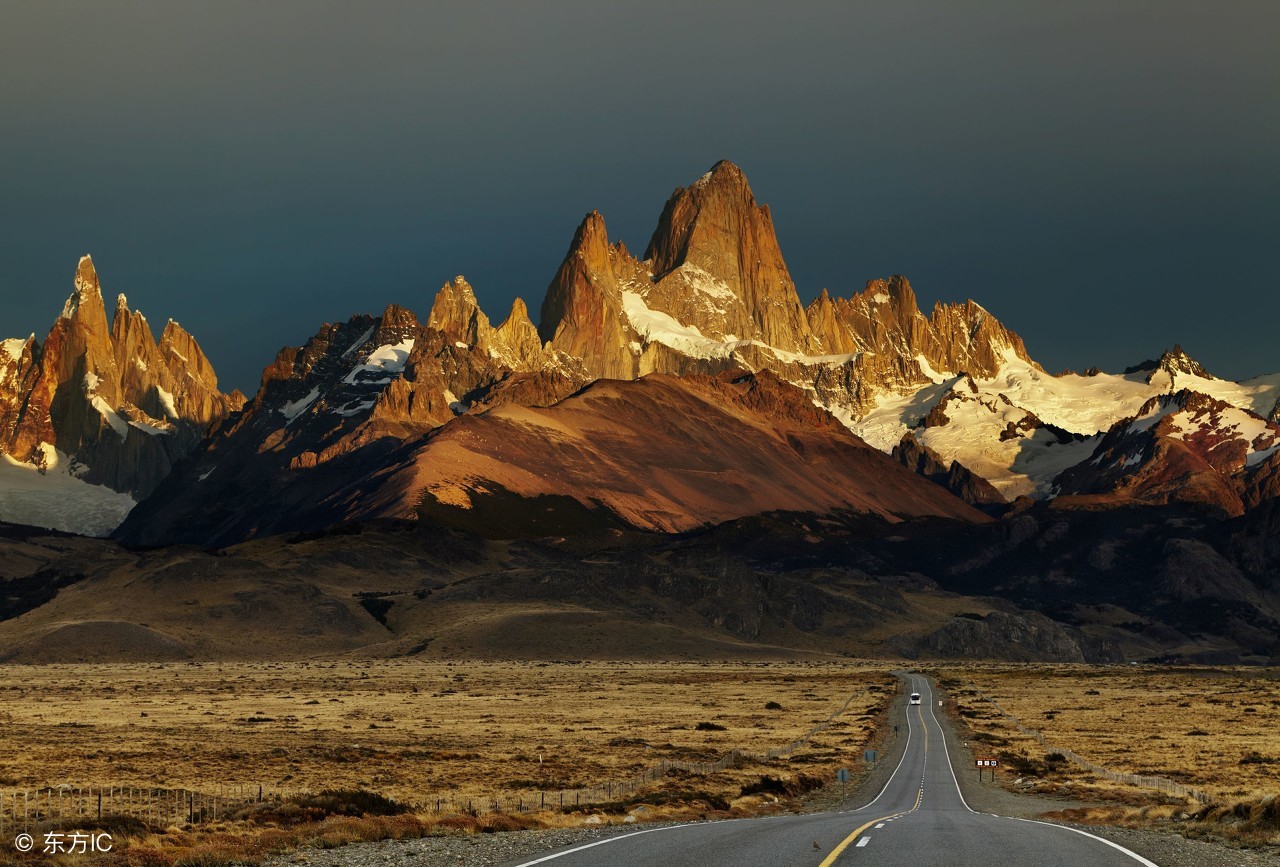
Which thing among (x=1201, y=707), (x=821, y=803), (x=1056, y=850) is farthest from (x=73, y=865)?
(x=1201, y=707)

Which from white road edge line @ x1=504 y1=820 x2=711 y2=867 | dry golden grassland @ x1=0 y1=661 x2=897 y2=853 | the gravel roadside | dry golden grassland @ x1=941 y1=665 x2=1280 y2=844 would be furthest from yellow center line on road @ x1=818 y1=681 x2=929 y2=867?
dry golden grassland @ x1=0 y1=661 x2=897 y2=853

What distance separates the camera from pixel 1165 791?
6269cm

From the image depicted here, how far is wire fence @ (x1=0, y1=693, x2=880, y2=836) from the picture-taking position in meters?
44.8

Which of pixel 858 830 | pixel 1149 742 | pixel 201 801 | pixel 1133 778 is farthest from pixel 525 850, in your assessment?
pixel 1149 742

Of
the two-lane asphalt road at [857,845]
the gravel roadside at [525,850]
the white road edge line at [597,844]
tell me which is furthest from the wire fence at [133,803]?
the two-lane asphalt road at [857,845]

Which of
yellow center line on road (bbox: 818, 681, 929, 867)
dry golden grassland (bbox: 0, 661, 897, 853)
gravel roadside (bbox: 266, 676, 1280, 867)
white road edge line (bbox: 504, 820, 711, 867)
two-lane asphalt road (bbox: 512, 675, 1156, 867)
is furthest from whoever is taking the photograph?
dry golden grassland (bbox: 0, 661, 897, 853)

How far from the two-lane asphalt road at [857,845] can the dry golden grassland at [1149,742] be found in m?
6.64

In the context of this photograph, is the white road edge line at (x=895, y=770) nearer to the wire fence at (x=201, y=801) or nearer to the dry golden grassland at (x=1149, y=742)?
the dry golden grassland at (x=1149, y=742)

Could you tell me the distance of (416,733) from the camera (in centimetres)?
10281

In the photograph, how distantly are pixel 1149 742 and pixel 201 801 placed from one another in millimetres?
66352

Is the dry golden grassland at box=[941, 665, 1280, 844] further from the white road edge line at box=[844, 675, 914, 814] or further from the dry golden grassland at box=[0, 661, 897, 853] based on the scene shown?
the dry golden grassland at box=[0, 661, 897, 853]

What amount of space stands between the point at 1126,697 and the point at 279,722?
9226 centimetres

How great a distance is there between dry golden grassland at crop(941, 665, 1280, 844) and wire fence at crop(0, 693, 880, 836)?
18674mm

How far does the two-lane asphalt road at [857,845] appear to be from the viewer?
31672mm
